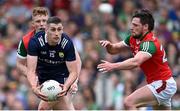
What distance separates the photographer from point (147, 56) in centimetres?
1177

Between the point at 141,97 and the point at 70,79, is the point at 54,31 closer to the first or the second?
the point at 70,79

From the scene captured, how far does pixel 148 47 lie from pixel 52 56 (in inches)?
56.1

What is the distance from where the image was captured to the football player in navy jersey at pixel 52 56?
11.6 metres

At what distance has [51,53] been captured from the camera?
1182cm

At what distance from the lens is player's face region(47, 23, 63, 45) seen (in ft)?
37.9

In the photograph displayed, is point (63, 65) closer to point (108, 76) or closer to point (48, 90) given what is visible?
point (48, 90)

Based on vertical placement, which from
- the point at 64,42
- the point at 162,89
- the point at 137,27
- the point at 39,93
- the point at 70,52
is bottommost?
the point at 162,89

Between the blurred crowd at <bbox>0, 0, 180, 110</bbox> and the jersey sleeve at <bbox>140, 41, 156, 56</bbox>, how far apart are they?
3.99 m

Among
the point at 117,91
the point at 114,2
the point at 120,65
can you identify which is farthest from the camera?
the point at 114,2

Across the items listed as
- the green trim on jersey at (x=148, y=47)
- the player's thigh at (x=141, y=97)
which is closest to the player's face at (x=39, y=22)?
the green trim on jersey at (x=148, y=47)

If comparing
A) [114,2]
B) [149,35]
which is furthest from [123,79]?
[149,35]

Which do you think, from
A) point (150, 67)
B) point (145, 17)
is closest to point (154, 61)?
point (150, 67)

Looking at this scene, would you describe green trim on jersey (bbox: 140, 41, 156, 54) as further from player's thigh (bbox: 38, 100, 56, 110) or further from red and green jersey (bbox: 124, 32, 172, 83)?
player's thigh (bbox: 38, 100, 56, 110)

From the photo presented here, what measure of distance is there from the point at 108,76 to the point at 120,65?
197 inches
